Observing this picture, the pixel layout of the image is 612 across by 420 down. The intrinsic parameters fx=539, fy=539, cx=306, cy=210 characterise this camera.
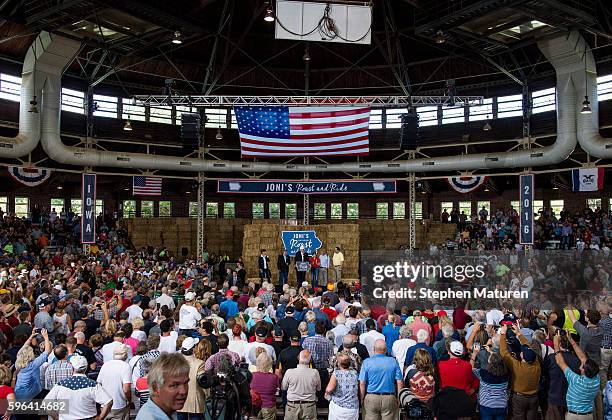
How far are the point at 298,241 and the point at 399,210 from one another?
12.5 metres

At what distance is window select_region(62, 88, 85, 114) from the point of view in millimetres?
26906

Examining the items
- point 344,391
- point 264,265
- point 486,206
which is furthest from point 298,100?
point 344,391

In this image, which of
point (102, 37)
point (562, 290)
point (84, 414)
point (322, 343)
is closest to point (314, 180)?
point (102, 37)

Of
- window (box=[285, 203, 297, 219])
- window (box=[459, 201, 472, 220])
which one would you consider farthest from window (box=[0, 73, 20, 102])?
window (box=[459, 201, 472, 220])

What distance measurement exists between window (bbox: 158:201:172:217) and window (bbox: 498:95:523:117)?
2130cm

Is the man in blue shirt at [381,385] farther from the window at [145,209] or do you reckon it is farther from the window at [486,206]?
the window at [145,209]

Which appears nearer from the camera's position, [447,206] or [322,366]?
[322,366]

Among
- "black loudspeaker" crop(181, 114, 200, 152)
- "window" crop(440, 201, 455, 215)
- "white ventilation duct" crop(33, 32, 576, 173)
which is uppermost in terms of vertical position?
"black loudspeaker" crop(181, 114, 200, 152)

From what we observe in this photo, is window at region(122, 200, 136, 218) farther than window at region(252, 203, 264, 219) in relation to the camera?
No

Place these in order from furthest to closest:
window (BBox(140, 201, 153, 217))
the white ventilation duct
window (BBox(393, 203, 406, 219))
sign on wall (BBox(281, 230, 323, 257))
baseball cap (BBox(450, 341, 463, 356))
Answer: window (BBox(393, 203, 406, 219)) < window (BBox(140, 201, 153, 217)) < sign on wall (BBox(281, 230, 323, 257)) < the white ventilation duct < baseball cap (BBox(450, 341, 463, 356))

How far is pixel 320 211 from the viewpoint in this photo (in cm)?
3747

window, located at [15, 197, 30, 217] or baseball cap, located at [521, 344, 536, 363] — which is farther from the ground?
window, located at [15, 197, 30, 217]

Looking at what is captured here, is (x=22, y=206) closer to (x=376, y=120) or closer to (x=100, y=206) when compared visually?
(x=100, y=206)

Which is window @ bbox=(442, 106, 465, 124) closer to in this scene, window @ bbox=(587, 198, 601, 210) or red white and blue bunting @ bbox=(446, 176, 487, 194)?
red white and blue bunting @ bbox=(446, 176, 487, 194)
